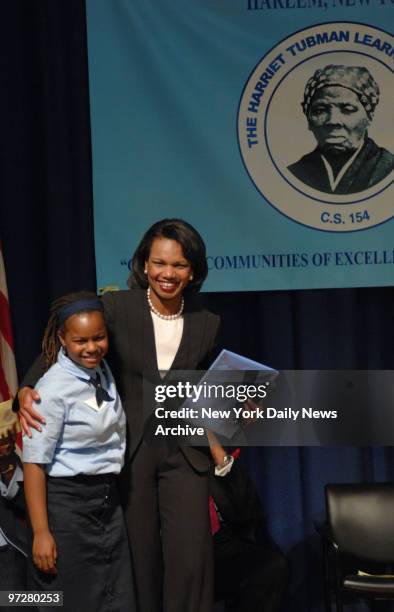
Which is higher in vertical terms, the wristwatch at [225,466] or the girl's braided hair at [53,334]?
the girl's braided hair at [53,334]

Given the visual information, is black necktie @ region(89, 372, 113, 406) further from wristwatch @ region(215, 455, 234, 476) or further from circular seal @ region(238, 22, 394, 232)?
circular seal @ region(238, 22, 394, 232)

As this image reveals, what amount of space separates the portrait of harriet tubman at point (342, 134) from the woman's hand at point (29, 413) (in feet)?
5.72

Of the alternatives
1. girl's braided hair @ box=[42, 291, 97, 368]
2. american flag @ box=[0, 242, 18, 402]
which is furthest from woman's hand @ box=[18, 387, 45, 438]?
american flag @ box=[0, 242, 18, 402]

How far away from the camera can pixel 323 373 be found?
249 centimetres

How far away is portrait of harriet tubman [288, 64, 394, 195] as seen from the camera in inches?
148

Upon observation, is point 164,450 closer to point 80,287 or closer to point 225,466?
point 225,466

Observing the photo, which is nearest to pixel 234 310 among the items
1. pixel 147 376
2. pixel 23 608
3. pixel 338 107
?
pixel 338 107

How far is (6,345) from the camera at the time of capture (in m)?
3.69

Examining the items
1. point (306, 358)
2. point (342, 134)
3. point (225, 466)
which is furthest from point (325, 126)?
point (225, 466)

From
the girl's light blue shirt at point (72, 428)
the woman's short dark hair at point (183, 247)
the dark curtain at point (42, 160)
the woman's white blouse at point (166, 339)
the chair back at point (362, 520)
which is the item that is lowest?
the chair back at point (362, 520)

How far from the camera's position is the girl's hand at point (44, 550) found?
2568mm

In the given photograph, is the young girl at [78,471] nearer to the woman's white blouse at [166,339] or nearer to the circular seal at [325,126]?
the woman's white blouse at [166,339]

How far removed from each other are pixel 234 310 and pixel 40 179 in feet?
3.56

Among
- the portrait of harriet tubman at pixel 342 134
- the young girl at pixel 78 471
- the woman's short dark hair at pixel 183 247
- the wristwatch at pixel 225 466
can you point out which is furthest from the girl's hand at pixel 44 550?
the portrait of harriet tubman at pixel 342 134
